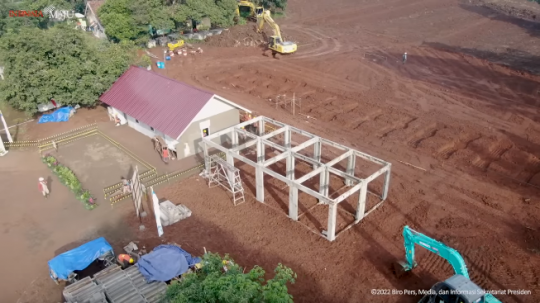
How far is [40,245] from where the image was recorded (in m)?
18.4

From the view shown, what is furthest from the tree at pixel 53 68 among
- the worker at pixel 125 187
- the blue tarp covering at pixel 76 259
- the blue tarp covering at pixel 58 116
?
the blue tarp covering at pixel 76 259

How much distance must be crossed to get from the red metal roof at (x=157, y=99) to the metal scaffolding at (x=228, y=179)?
138 inches

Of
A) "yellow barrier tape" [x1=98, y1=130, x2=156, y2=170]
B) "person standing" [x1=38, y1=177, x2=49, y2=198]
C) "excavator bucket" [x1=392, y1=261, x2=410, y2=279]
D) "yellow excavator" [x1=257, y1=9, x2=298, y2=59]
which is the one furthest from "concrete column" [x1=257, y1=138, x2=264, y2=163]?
"yellow excavator" [x1=257, y1=9, x2=298, y2=59]

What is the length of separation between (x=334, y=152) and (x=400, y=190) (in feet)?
17.5

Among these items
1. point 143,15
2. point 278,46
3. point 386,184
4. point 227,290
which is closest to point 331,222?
point 386,184

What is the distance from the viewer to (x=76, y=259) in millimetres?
15867

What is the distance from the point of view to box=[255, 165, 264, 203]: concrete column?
64.7ft

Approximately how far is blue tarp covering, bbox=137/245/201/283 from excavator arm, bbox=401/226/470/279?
333 inches

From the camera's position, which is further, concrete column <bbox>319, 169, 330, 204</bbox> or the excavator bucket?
Answer: concrete column <bbox>319, 169, 330, 204</bbox>

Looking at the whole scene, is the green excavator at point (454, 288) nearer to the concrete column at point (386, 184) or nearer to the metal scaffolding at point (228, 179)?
the concrete column at point (386, 184)

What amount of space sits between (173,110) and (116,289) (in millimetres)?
13287

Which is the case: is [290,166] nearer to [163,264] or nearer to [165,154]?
[165,154]

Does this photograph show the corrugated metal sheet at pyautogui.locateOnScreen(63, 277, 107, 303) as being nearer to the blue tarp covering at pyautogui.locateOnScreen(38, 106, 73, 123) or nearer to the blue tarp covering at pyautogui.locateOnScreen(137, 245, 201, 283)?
the blue tarp covering at pyautogui.locateOnScreen(137, 245, 201, 283)

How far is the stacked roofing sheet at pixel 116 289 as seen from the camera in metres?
13.9
